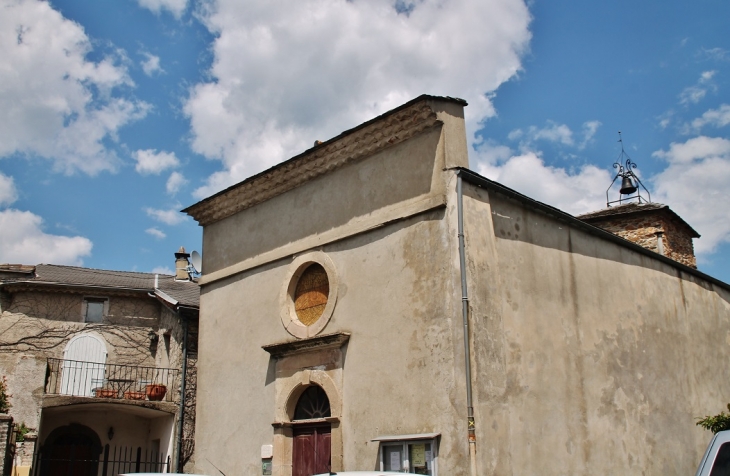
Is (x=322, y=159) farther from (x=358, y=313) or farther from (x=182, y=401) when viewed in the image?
(x=182, y=401)

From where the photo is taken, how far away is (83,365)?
57.5 ft

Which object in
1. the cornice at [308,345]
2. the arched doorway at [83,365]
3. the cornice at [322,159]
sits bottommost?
the cornice at [308,345]

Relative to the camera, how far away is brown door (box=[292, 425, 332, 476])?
10188mm

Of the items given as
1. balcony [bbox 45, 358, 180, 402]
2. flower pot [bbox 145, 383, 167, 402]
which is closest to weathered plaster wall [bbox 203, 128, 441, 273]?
flower pot [bbox 145, 383, 167, 402]

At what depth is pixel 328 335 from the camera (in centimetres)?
1017

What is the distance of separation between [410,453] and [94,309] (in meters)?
12.4

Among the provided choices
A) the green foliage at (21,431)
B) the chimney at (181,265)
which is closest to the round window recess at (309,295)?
the green foliage at (21,431)

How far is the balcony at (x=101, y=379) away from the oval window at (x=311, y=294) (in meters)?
6.03

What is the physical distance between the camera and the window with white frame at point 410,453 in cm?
850

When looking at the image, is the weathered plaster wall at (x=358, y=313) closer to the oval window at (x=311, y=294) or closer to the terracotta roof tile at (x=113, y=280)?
the oval window at (x=311, y=294)

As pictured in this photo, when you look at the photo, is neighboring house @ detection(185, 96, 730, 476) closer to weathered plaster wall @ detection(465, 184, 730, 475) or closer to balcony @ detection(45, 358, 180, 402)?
weathered plaster wall @ detection(465, 184, 730, 475)

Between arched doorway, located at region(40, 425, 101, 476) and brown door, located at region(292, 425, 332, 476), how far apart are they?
8.25 metres

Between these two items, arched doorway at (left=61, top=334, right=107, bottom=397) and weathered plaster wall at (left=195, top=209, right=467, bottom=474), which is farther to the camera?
arched doorway at (left=61, top=334, right=107, bottom=397)

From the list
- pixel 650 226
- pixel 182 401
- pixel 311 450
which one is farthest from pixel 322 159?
pixel 650 226
